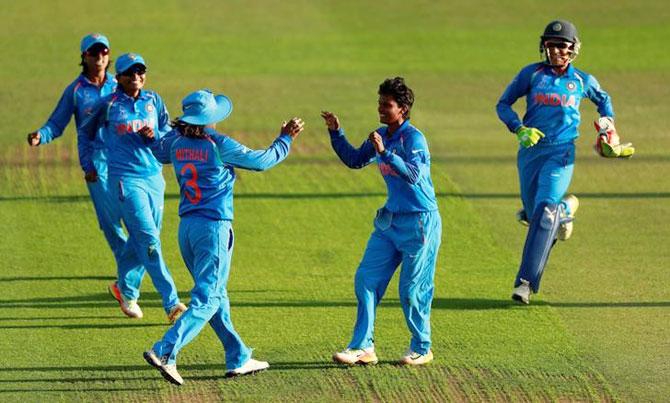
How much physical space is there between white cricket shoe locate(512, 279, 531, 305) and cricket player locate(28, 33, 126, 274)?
3.36 meters

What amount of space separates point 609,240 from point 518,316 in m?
2.71

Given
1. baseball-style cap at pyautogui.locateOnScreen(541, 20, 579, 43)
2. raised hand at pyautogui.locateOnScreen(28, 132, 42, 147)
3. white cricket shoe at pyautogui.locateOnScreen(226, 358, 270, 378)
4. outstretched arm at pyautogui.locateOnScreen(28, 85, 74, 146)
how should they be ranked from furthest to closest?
1. outstretched arm at pyautogui.locateOnScreen(28, 85, 74, 146)
2. baseball-style cap at pyautogui.locateOnScreen(541, 20, 579, 43)
3. raised hand at pyautogui.locateOnScreen(28, 132, 42, 147)
4. white cricket shoe at pyautogui.locateOnScreen(226, 358, 270, 378)

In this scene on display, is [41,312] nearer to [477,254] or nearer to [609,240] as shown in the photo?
[477,254]

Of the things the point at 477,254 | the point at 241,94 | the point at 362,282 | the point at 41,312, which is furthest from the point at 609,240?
the point at 241,94

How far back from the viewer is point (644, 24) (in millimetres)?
24250

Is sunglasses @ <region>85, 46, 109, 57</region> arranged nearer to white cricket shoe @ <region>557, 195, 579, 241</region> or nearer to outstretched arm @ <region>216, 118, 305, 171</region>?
outstretched arm @ <region>216, 118, 305, 171</region>

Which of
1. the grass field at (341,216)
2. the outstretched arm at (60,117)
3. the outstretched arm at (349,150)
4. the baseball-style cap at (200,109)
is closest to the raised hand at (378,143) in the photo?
the outstretched arm at (349,150)

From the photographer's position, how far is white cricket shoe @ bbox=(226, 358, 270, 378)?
10031 millimetres

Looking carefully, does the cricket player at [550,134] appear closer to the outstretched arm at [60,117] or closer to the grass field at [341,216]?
the grass field at [341,216]

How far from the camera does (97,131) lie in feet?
38.4

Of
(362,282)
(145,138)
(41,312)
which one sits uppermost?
(145,138)

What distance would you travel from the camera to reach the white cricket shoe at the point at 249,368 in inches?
395

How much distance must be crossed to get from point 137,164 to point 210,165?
66.8 inches

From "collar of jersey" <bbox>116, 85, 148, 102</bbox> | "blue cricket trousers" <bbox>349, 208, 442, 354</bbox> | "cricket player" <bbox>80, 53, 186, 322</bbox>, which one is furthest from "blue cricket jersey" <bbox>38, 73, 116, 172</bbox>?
"blue cricket trousers" <bbox>349, 208, 442, 354</bbox>
